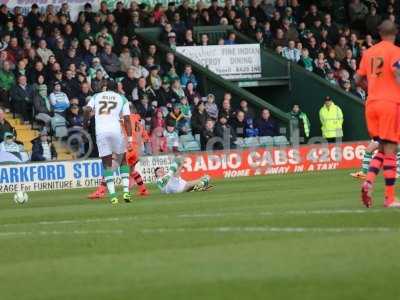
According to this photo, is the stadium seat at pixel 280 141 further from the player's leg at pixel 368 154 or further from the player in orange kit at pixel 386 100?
the player in orange kit at pixel 386 100

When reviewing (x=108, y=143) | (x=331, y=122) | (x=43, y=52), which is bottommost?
(x=331, y=122)

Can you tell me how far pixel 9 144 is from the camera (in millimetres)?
28500

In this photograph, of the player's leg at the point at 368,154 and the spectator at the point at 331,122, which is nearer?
the player's leg at the point at 368,154

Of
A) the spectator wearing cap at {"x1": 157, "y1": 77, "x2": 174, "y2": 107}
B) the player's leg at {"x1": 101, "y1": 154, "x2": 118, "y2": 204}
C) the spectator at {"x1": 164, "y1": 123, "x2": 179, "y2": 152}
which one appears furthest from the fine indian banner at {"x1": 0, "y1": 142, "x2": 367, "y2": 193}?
the player's leg at {"x1": 101, "y1": 154, "x2": 118, "y2": 204}

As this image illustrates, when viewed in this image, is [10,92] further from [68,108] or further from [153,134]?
[153,134]

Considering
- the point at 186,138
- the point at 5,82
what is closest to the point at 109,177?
the point at 5,82

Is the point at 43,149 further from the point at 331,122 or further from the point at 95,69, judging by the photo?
the point at 331,122

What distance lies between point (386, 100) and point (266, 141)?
1926 cm

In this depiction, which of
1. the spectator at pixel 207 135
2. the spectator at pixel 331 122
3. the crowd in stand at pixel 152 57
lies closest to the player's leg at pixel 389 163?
the crowd in stand at pixel 152 57

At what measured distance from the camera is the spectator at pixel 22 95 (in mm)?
29734

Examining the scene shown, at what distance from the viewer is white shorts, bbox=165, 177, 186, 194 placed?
2225cm

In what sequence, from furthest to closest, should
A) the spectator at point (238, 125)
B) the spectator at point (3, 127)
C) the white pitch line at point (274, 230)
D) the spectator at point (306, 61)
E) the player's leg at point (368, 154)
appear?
Result: the spectator at point (306, 61)
the spectator at point (238, 125)
the spectator at point (3, 127)
the player's leg at point (368, 154)
the white pitch line at point (274, 230)

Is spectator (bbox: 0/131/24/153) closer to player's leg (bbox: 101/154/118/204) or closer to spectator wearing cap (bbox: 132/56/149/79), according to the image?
spectator wearing cap (bbox: 132/56/149/79)

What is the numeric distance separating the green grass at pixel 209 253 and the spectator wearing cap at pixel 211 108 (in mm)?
16243
